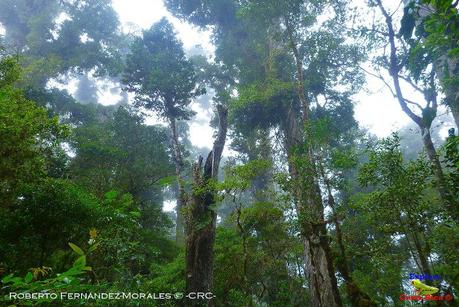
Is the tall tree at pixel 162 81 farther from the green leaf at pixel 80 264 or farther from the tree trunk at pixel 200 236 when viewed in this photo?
the green leaf at pixel 80 264

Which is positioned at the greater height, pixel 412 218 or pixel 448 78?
pixel 448 78

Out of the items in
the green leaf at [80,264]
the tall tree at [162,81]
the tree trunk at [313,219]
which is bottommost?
the green leaf at [80,264]

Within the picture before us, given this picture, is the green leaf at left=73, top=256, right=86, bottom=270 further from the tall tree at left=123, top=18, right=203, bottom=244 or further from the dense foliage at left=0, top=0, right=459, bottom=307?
the tall tree at left=123, top=18, right=203, bottom=244

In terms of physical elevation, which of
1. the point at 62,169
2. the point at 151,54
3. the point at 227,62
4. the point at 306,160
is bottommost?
the point at 306,160

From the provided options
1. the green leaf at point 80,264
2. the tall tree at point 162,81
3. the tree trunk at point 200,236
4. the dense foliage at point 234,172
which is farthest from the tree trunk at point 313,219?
the tall tree at point 162,81

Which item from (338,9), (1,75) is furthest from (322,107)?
(1,75)

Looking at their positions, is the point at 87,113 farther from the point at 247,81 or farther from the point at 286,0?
the point at 286,0

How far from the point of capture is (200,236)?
680cm

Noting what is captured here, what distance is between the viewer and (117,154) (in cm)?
1109

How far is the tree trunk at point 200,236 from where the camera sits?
6520 millimetres

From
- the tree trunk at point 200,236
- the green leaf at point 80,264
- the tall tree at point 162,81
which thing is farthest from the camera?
the tall tree at point 162,81

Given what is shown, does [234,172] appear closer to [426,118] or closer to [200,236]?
[200,236]

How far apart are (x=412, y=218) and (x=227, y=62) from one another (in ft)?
40.7

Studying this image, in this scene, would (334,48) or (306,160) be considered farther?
(334,48)
